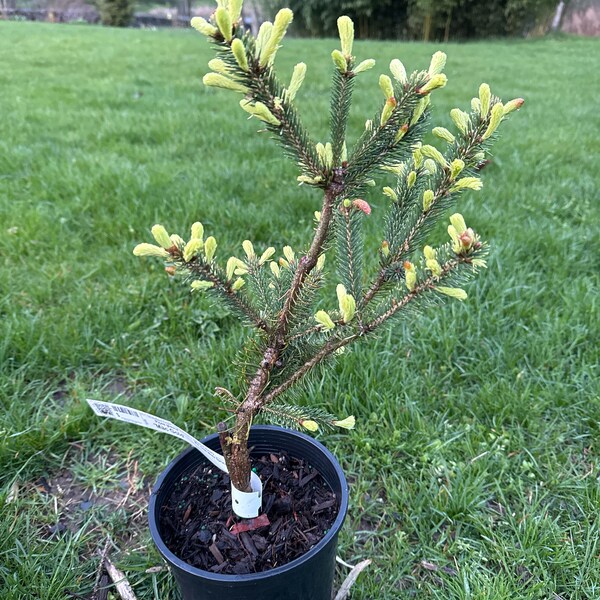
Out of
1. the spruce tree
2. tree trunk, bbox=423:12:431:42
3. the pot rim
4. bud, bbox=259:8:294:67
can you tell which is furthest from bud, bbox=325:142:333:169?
tree trunk, bbox=423:12:431:42

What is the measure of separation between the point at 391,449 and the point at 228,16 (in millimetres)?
1671

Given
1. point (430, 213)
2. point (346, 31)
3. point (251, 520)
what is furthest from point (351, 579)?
point (346, 31)

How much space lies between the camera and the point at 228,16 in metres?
0.67

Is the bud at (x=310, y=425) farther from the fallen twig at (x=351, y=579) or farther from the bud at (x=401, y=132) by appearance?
the fallen twig at (x=351, y=579)

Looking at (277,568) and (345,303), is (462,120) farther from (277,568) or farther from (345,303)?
(277,568)

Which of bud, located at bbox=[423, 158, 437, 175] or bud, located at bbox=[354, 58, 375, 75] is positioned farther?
bud, located at bbox=[423, 158, 437, 175]

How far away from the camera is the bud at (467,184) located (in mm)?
894

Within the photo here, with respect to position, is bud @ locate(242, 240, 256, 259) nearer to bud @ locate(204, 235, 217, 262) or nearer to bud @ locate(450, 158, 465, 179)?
bud @ locate(204, 235, 217, 262)

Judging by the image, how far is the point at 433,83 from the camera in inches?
31.4

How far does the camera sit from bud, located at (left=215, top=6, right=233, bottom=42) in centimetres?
66

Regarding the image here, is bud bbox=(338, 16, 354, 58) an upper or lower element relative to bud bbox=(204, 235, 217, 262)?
upper

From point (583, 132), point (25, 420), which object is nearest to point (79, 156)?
point (25, 420)

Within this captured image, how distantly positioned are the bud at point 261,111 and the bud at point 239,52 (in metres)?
0.06

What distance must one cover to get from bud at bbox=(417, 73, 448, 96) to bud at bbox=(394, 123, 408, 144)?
0.21ft
